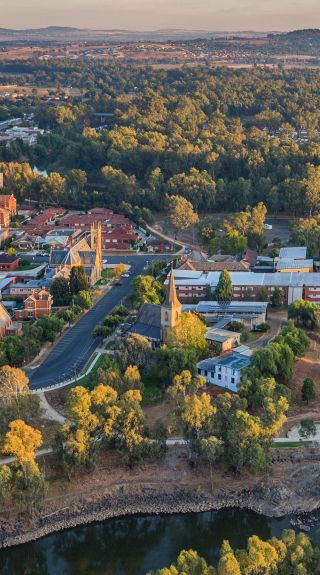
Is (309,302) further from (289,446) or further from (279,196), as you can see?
(279,196)

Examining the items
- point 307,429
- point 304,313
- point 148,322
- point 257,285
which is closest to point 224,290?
point 257,285

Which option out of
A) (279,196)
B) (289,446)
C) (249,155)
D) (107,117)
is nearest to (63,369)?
(289,446)

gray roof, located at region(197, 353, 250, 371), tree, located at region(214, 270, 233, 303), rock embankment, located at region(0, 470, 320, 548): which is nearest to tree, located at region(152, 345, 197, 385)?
gray roof, located at region(197, 353, 250, 371)

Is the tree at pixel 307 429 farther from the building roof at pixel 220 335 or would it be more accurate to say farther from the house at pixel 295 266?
the house at pixel 295 266

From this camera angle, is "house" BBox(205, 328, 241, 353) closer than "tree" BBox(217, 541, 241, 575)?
No

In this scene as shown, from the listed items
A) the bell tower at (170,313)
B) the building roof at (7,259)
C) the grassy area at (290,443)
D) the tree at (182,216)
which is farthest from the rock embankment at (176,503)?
the tree at (182,216)

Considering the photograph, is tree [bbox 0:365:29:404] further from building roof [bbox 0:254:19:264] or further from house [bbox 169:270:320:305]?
building roof [bbox 0:254:19:264]
